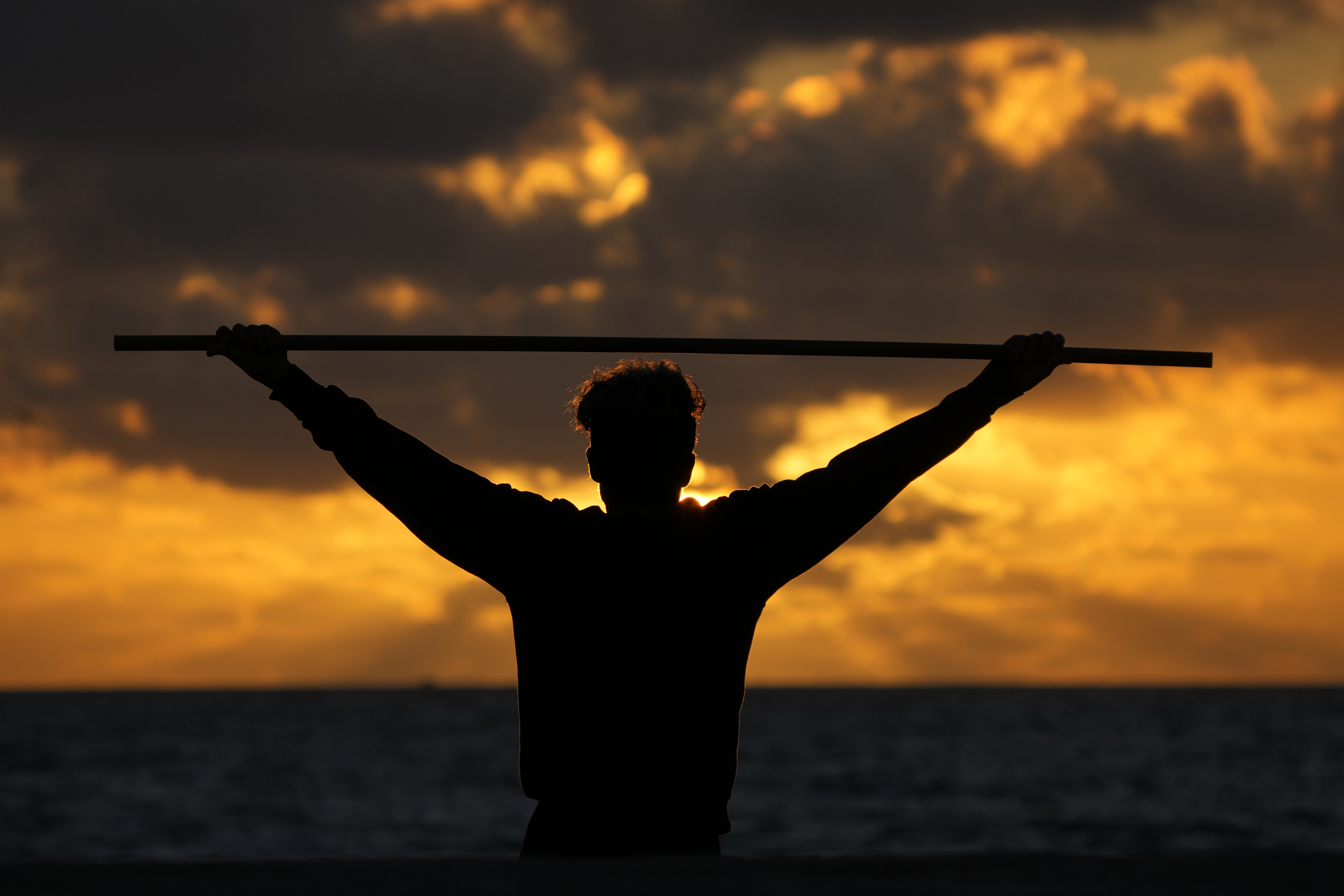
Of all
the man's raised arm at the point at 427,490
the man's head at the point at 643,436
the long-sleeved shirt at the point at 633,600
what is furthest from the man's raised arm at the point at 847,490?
the man's raised arm at the point at 427,490

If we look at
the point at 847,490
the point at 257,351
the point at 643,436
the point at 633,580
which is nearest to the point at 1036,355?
the point at 847,490

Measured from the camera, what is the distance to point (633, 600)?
2.80 meters

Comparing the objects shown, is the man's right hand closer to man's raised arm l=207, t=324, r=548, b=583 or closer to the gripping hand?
man's raised arm l=207, t=324, r=548, b=583

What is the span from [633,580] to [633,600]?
0.12ft

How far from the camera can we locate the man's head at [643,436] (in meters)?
2.94

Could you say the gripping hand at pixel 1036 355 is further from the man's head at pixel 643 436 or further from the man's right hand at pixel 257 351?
the man's right hand at pixel 257 351

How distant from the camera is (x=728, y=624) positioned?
2822mm

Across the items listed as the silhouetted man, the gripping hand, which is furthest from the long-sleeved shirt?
the gripping hand

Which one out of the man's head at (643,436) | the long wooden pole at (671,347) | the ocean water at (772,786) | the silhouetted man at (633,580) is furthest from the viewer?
the ocean water at (772,786)

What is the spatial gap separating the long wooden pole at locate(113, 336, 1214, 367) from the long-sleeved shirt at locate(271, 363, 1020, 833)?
2.00 metres

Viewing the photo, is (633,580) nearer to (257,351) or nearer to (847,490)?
(847,490)

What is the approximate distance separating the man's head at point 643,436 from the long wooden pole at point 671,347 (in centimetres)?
202

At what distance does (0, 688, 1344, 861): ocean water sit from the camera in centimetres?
3466

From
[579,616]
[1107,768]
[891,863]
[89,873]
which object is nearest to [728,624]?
[579,616]
